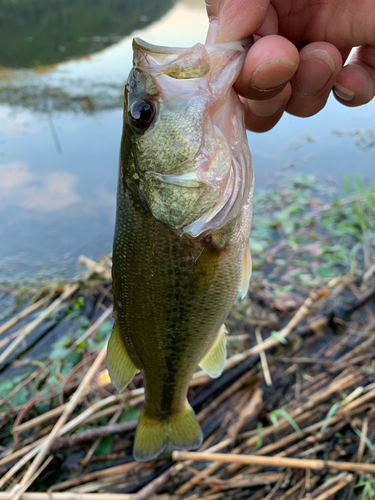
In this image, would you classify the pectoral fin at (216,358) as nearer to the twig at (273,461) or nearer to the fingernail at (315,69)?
the twig at (273,461)

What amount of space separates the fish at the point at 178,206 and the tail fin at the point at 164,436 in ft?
1.25

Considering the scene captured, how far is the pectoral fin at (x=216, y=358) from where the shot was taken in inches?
73.9

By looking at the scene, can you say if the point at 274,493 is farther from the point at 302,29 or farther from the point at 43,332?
the point at 302,29

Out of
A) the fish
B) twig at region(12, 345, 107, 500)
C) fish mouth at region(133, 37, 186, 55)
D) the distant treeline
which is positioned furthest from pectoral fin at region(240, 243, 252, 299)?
the distant treeline

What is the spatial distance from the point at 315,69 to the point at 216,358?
156 cm

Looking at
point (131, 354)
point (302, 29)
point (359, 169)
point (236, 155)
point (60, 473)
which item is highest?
point (302, 29)

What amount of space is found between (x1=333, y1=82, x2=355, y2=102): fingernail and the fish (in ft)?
2.95

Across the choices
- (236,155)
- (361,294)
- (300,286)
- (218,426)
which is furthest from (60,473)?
(361,294)

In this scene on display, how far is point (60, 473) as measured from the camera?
249 cm

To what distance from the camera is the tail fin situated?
189cm

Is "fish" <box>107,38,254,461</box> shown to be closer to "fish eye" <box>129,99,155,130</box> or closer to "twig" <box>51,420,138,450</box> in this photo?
"fish eye" <box>129,99,155,130</box>

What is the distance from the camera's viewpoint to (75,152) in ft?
23.2

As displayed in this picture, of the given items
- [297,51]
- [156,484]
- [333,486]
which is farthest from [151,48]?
[333,486]

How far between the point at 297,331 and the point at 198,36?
43.4ft
